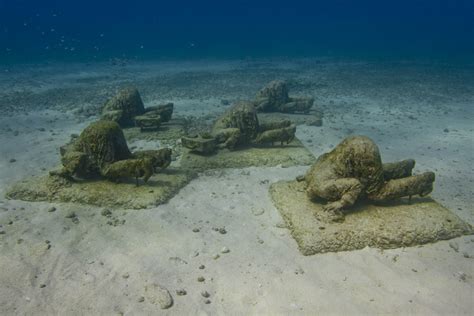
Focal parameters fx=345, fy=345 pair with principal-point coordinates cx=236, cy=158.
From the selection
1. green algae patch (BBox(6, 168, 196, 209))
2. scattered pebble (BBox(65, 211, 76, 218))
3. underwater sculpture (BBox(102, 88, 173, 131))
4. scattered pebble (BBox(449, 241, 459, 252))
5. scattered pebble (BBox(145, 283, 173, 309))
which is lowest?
scattered pebble (BBox(449, 241, 459, 252))

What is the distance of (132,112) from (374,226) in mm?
9551

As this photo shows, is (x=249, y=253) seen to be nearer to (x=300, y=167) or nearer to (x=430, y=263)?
(x=430, y=263)

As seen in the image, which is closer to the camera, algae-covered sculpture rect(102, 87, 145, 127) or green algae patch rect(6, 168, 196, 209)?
green algae patch rect(6, 168, 196, 209)

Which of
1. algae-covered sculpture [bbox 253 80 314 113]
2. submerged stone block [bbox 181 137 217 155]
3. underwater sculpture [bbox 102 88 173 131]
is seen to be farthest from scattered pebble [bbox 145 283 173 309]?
algae-covered sculpture [bbox 253 80 314 113]

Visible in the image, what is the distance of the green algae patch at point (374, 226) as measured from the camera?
18.7 feet

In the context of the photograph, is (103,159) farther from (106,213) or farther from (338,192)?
(338,192)

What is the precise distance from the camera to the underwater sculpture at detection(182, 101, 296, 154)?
A: 9531 mm

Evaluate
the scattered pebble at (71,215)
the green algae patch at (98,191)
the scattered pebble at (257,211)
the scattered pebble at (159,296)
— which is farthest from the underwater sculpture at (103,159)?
the scattered pebble at (159,296)

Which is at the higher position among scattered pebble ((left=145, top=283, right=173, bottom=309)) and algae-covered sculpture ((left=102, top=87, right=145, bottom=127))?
algae-covered sculpture ((left=102, top=87, right=145, bottom=127))

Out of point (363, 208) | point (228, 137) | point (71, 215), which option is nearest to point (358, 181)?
point (363, 208)

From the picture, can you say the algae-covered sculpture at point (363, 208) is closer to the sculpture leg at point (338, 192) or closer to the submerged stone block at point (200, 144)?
the sculpture leg at point (338, 192)

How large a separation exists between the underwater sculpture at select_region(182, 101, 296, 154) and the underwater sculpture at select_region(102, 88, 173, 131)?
2.83 m

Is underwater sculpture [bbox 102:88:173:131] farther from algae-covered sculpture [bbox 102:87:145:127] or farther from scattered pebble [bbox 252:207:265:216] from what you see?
scattered pebble [bbox 252:207:265:216]

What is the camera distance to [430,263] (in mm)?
5445
